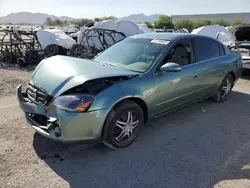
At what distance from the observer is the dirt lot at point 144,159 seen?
2.72m

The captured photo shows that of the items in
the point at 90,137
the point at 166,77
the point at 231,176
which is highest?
the point at 166,77

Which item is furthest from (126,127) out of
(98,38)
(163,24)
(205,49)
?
(163,24)

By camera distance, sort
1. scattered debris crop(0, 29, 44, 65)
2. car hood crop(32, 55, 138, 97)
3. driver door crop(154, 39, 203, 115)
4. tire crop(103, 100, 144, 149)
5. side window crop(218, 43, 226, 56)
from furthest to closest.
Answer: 1. scattered debris crop(0, 29, 44, 65)
2. side window crop(218, 43, 226, 56)
3. driver door crop(154, 39, 203, 115)
4. tire crop(103, 100, 144, 149)
5. car hood crop(32, 55, 138, 97)

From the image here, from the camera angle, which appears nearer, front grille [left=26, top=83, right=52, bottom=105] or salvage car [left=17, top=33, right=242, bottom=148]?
salvage car [left=17, top=33, right=242, bottom=148]

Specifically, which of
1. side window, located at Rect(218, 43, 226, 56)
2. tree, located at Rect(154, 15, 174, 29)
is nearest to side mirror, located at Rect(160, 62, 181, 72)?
side window, located at Rect(218, 43, 226, 56)

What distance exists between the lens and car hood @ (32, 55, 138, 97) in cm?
300

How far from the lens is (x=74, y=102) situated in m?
2.82

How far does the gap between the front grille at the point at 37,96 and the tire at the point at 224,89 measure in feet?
12.7

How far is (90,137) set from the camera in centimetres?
296

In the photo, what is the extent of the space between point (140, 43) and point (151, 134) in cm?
164

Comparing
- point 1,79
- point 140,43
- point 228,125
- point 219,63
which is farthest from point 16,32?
point 228,125

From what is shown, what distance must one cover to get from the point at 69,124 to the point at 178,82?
202 cm

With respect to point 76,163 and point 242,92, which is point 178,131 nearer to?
point 76,163

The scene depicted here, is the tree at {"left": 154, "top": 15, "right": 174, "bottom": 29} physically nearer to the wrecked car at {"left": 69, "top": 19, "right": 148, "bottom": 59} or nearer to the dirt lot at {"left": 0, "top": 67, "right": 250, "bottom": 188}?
the wrecked car at {"left": 69, "top": 19, "right": 148, "bottom": 59}
